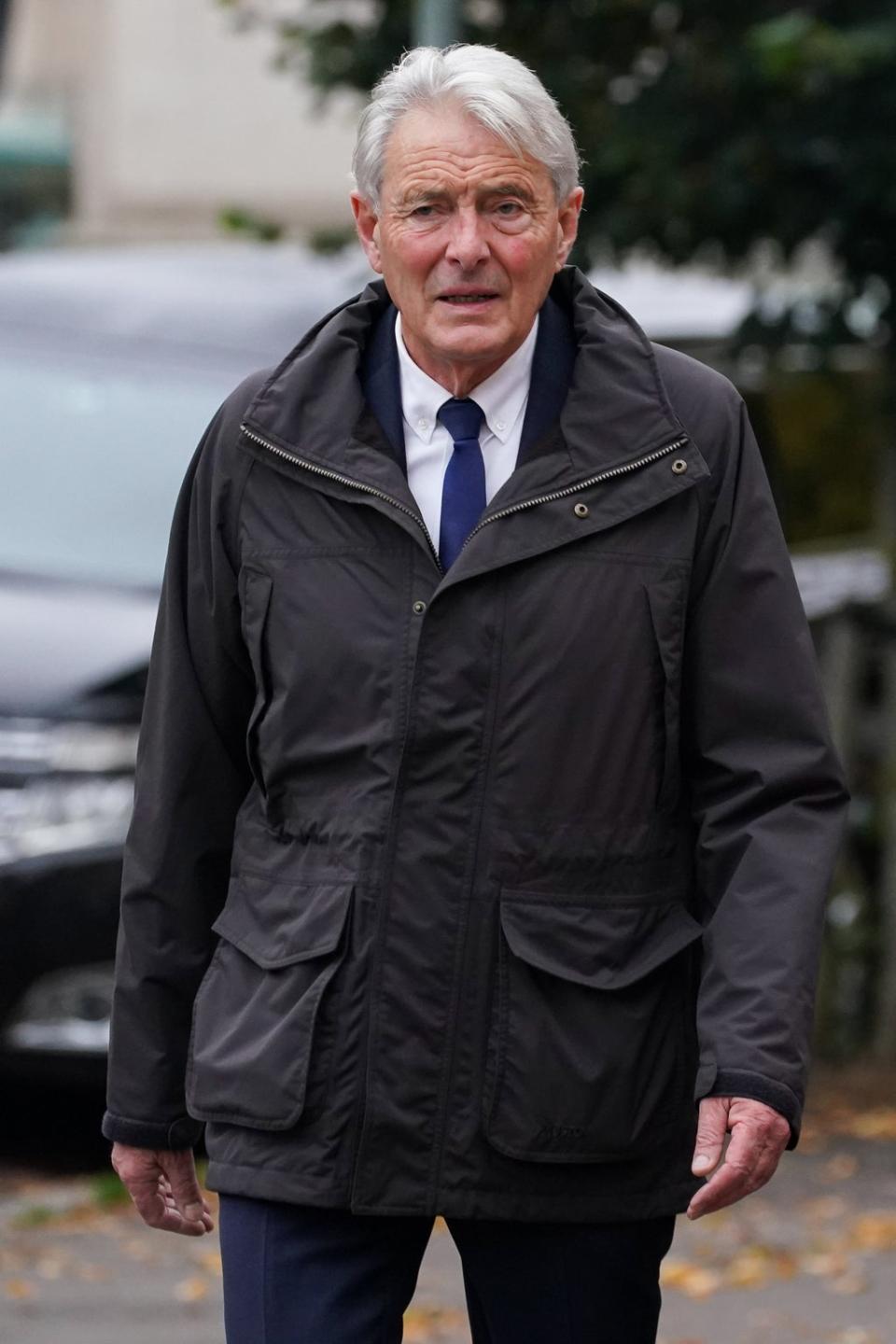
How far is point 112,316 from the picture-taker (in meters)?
7.47

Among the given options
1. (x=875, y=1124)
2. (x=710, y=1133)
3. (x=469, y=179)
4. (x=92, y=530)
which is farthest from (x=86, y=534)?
(x=710, y=1133)

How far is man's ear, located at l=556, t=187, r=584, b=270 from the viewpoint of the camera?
3.07 metres

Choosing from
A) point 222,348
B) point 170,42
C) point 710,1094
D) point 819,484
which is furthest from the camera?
point 170,42

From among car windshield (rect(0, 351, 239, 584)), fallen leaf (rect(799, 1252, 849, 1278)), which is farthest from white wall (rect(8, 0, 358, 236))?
fallen leaf (rect(799, 1252, 849, 1278))

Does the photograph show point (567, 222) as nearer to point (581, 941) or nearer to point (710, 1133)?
point (581, 941)

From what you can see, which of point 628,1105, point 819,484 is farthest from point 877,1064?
point 628,1105

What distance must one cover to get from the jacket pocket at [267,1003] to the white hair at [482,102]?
0.82 metres

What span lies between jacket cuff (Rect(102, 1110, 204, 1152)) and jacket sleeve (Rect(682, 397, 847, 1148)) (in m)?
0.65

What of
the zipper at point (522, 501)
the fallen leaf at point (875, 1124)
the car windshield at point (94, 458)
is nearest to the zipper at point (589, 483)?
the zipper at point (522, 501)

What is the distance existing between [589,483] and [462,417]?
0.19m

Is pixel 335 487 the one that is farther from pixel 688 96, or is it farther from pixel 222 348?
pixel 222 348

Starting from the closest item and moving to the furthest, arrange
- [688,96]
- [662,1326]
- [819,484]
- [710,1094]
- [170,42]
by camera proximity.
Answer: [710,1094]
[662,1326]
[688,96]
[819,484]
[170,42]

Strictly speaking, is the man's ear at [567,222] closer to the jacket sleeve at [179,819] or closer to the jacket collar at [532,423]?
the jacket collar at [532,423]

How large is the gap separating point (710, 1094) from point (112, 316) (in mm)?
5006
